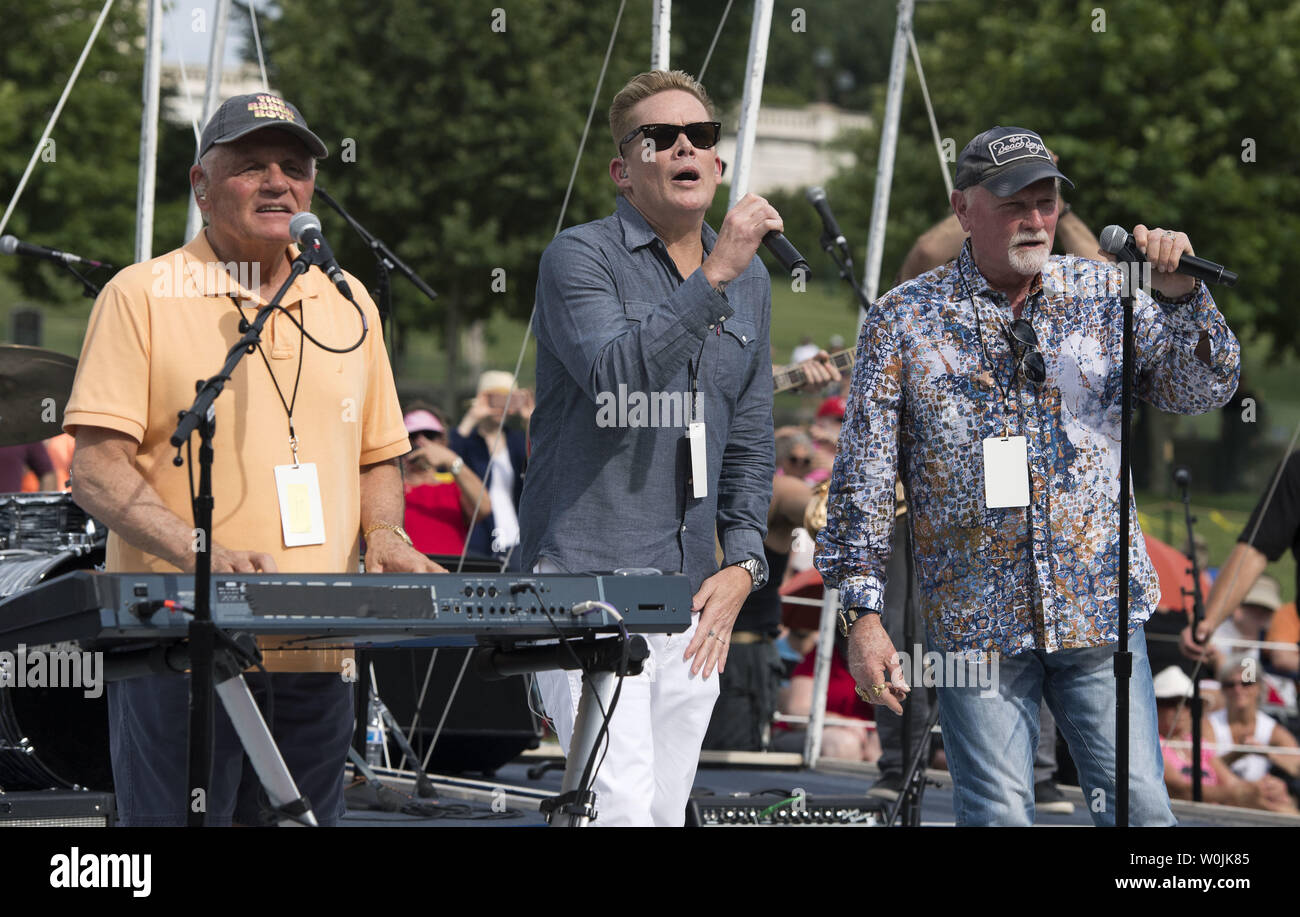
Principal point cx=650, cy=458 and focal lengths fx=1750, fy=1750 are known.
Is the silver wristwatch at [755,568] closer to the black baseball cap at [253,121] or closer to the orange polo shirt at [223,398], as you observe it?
the orange polo shirt at [223,398]

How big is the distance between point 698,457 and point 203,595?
138cm

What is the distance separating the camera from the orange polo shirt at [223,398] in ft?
12.6

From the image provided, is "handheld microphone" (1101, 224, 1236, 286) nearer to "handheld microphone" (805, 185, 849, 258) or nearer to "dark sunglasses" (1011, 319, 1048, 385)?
"dark sunglasses" (1011, 319, 1048, 385)

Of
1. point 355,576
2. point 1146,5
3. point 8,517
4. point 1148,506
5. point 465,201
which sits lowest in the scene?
point 355,576

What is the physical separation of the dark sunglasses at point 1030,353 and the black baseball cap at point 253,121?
1655mm

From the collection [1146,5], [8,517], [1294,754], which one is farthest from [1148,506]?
[8,517]

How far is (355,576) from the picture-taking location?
3307mm

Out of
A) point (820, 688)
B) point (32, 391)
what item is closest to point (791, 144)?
point (820, 688)

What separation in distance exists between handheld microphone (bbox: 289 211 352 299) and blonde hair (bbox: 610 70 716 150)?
823 millimetres

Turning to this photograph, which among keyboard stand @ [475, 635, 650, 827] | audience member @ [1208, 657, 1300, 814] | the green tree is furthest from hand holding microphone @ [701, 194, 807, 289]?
the green tree

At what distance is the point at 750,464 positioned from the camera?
441 cm

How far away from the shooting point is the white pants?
389 centimetres
